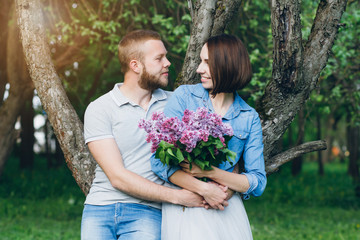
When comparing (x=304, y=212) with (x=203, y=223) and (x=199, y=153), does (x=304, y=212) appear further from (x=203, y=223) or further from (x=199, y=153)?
(x=199, y=153)

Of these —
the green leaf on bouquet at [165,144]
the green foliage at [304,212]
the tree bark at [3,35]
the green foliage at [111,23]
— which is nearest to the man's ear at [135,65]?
the green leaf on bouquet at [165,144]

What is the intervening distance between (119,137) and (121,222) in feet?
1.88

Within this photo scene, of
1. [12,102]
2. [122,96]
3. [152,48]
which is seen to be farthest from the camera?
[12,102]

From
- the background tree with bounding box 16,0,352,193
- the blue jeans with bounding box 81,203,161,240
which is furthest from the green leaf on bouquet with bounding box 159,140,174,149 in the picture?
the background tree with bounding box 16,0,352,193

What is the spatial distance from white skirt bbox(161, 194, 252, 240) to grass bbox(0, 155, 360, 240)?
5.33 metres

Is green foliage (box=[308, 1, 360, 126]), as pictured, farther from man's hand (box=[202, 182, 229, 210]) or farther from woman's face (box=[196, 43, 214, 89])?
man's hand (box=[202, 182, 229, 210])

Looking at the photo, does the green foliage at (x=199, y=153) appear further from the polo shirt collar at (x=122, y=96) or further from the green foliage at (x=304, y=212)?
the green foliage at (x=304, y=212)

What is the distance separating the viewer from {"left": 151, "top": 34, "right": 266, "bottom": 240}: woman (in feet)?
9.17

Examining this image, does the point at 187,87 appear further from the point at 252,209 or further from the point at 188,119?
the point at 252,209

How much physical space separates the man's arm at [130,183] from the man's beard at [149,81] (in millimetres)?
515

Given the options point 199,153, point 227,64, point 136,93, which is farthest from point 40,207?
point 199,153

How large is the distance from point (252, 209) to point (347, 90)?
184 inches

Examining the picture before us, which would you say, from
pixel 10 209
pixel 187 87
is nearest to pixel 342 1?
pixel 187 87

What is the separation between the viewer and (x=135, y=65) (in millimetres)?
3334
